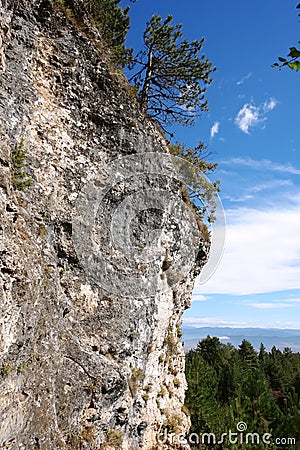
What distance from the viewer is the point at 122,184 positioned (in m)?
10.2

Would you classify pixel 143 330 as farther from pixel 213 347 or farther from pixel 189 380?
pixel 213 347

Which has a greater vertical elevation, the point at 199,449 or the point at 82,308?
the point at 82,308

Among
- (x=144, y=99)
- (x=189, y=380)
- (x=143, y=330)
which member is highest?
(x=144, y=99)

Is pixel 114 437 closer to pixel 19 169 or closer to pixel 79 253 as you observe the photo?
pixel 79 253

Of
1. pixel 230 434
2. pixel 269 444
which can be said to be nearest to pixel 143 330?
pixel 230 434

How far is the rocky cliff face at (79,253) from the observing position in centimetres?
600

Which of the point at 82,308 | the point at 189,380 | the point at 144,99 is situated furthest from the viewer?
the point at 189,380

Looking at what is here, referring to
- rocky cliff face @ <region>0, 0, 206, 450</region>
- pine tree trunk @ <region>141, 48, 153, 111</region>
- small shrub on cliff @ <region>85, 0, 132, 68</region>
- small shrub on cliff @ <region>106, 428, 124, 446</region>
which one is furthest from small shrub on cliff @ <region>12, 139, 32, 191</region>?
pine tree trunk @ <region>141, 48, 153, 111</region>

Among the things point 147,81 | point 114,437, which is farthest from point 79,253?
point 147,81

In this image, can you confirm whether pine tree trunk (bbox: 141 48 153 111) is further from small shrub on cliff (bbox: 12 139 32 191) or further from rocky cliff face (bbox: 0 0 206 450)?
small shrub on cliff (bbox: 12 139 32 191)

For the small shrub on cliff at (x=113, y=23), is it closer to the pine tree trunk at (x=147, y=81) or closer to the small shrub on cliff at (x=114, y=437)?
the pine tree trunk at (x=147, y=81)

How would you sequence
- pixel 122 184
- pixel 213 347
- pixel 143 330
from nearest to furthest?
pixel 143 330 < pixel 122 184 < pixel 213 347

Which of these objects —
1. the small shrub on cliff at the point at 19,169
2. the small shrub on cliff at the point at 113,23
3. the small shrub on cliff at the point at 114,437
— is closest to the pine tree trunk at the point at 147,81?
the small shrub on cliff at the point at 113,23

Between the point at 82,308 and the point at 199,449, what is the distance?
14.0 meters
